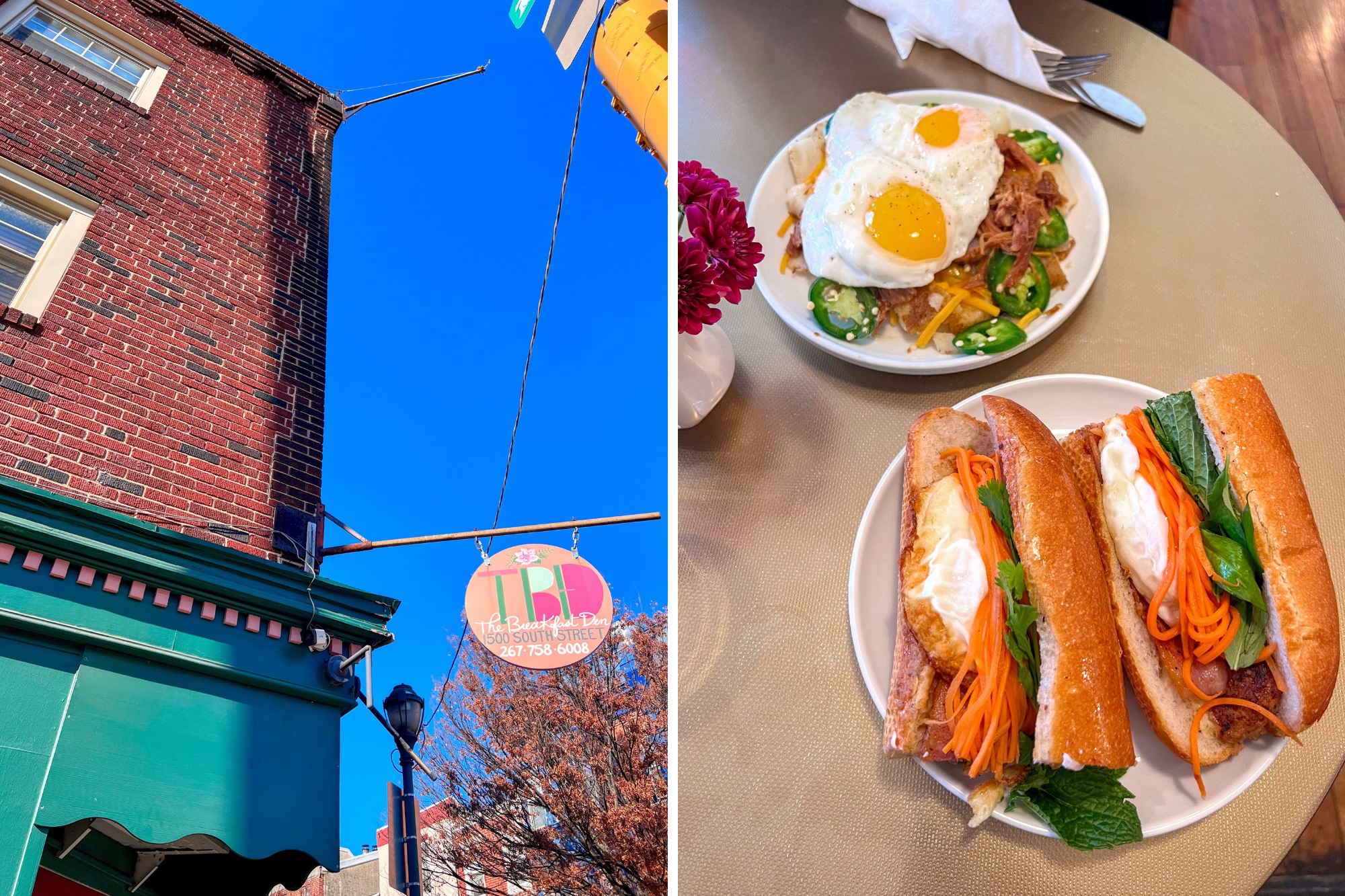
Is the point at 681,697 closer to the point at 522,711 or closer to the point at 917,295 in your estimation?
the point at 522,711

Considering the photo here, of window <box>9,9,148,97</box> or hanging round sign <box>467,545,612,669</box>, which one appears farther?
window <box>9,9,148,97</box>

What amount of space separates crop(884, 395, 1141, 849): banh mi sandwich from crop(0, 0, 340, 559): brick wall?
1053 millimetres

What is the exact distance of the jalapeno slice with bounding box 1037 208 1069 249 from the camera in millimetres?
1770

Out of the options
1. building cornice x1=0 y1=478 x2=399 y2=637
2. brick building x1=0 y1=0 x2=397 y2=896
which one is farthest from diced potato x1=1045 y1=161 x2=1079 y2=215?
building cornice x1=0 y1=478 x2=399 y2=637

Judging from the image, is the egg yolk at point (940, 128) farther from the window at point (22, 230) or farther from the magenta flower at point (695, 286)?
the window at point (22, 230)

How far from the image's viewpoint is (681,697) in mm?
1528

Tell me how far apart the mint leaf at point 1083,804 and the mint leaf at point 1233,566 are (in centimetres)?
37

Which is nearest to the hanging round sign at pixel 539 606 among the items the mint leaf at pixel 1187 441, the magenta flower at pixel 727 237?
the magenta flower at pixel 727 237

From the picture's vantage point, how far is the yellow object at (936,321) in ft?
5.55

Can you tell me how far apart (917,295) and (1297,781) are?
111 centimetres

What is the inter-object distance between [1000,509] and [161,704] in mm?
1408

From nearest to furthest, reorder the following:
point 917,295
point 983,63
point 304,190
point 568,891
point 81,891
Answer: point 81,891
point 568,891
point 304,190
point 917,295
point 983,63

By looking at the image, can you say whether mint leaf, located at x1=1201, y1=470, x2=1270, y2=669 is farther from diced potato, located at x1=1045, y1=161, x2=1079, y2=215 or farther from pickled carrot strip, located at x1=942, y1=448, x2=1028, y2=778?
diced potato, located at x1=1045, y1=161, x2=1079, y2=215

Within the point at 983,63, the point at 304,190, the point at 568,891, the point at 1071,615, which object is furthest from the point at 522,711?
the point at 983,63
